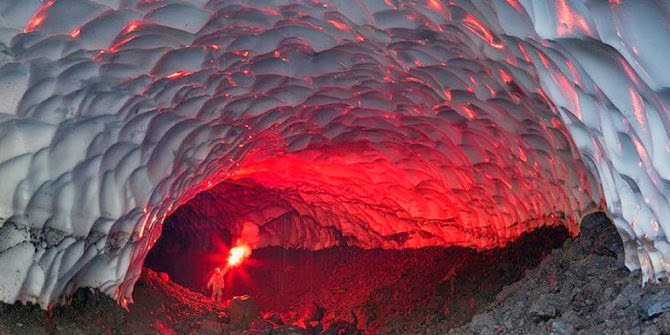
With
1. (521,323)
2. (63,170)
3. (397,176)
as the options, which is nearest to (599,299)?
(521,323)

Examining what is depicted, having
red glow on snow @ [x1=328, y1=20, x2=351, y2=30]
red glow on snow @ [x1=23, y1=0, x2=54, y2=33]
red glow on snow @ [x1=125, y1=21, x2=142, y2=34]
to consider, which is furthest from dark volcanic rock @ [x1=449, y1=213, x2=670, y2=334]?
red glow on snow @ [x1=23, y1=0, x2=54, y2=33]

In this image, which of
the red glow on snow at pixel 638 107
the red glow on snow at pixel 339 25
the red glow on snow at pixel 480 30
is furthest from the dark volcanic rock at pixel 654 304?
the red glow on snow at pixel 339 25

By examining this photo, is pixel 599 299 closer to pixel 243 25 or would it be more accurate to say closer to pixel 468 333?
pixel 468 333

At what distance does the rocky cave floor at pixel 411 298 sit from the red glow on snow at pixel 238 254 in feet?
1.07

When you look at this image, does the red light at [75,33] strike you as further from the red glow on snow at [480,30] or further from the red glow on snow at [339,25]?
the red glow on snow at [480,30]

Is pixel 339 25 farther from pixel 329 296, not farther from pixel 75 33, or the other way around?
pixel 329 296

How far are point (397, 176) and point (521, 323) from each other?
5.98 m

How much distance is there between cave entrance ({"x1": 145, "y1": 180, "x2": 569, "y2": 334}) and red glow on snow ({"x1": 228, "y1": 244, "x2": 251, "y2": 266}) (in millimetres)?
128

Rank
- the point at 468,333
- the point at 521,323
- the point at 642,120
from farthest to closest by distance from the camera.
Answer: the point at 468,333 → the point at 521,323 → the point at 642,120

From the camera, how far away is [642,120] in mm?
5062

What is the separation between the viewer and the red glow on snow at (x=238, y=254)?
17.5 m

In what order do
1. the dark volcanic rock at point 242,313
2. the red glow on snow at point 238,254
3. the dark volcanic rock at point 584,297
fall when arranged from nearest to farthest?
the dark volcanic rock at point 584,297, the dark volcanic rock at point 242,313, the red glow on snow at point 238,254

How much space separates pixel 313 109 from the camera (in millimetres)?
10453

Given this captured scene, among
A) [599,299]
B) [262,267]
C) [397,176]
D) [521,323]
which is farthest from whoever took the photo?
[262,267]
